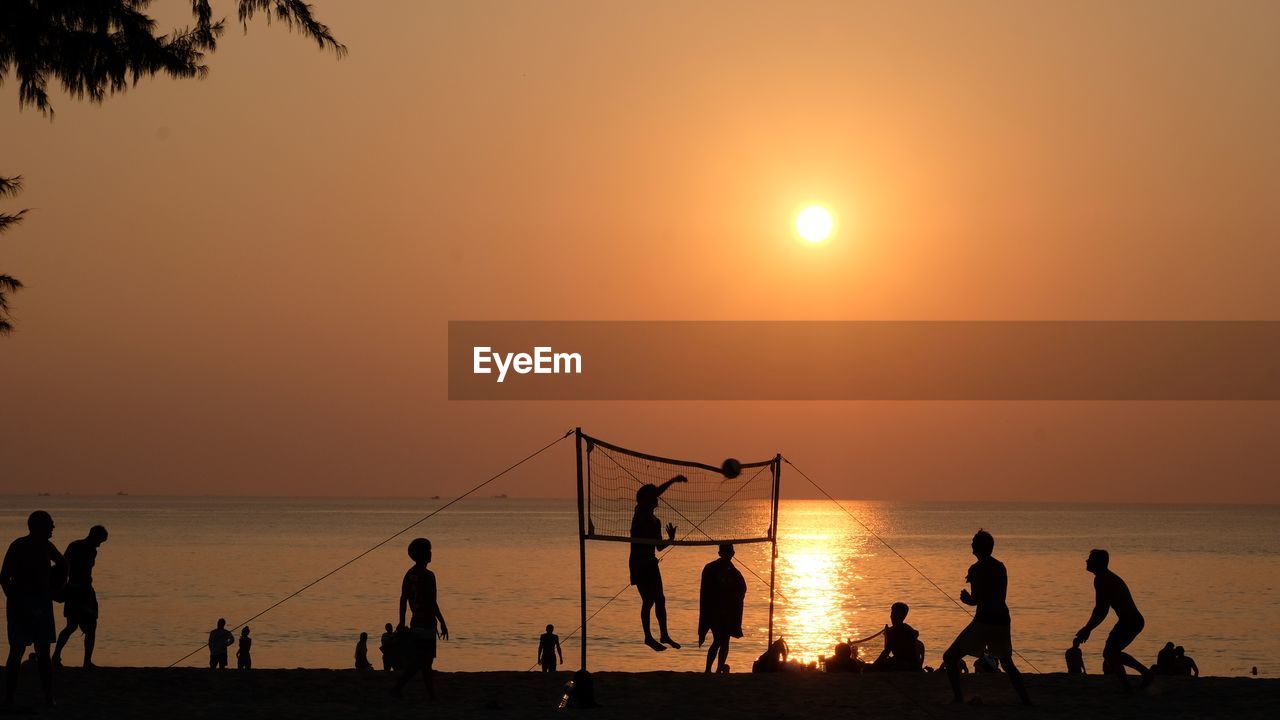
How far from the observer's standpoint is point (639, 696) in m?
15.3

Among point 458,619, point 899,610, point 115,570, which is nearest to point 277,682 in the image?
point 899,610

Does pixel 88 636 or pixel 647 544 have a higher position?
pixel 647 544

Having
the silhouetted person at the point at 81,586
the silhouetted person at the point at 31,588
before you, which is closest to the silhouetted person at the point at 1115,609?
the silhouetted person at the point at 31,588

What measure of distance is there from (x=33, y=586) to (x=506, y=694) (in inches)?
204

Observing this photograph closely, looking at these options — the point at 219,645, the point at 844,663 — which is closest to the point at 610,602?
the point at 219,645

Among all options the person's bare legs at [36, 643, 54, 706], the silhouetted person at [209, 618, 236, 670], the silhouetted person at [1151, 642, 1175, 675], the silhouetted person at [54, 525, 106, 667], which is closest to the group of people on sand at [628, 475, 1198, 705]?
the silhouetted person at [1151, 642, 1175, 675]

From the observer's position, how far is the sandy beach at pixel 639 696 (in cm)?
1397

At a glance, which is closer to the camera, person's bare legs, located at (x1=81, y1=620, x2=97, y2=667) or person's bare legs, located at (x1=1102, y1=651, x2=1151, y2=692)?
person's bare legs, located at (x1=1102, y1=651, x2=1151, y2=692)

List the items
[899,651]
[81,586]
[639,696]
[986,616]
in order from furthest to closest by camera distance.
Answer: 1. [899,651]
2. [81,586]
3. [639,696]
4. [986,616]

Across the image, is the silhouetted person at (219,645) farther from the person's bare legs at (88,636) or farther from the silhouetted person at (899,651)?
the silhouetted person at (899,651)

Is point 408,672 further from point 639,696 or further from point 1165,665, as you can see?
point 1165,665

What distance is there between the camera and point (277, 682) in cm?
1575

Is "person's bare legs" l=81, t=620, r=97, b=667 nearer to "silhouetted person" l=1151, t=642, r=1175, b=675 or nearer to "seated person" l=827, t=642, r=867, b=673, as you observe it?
"seated person" l=827, t=642, r=867, b=673

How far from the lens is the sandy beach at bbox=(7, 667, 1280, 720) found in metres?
14.0
